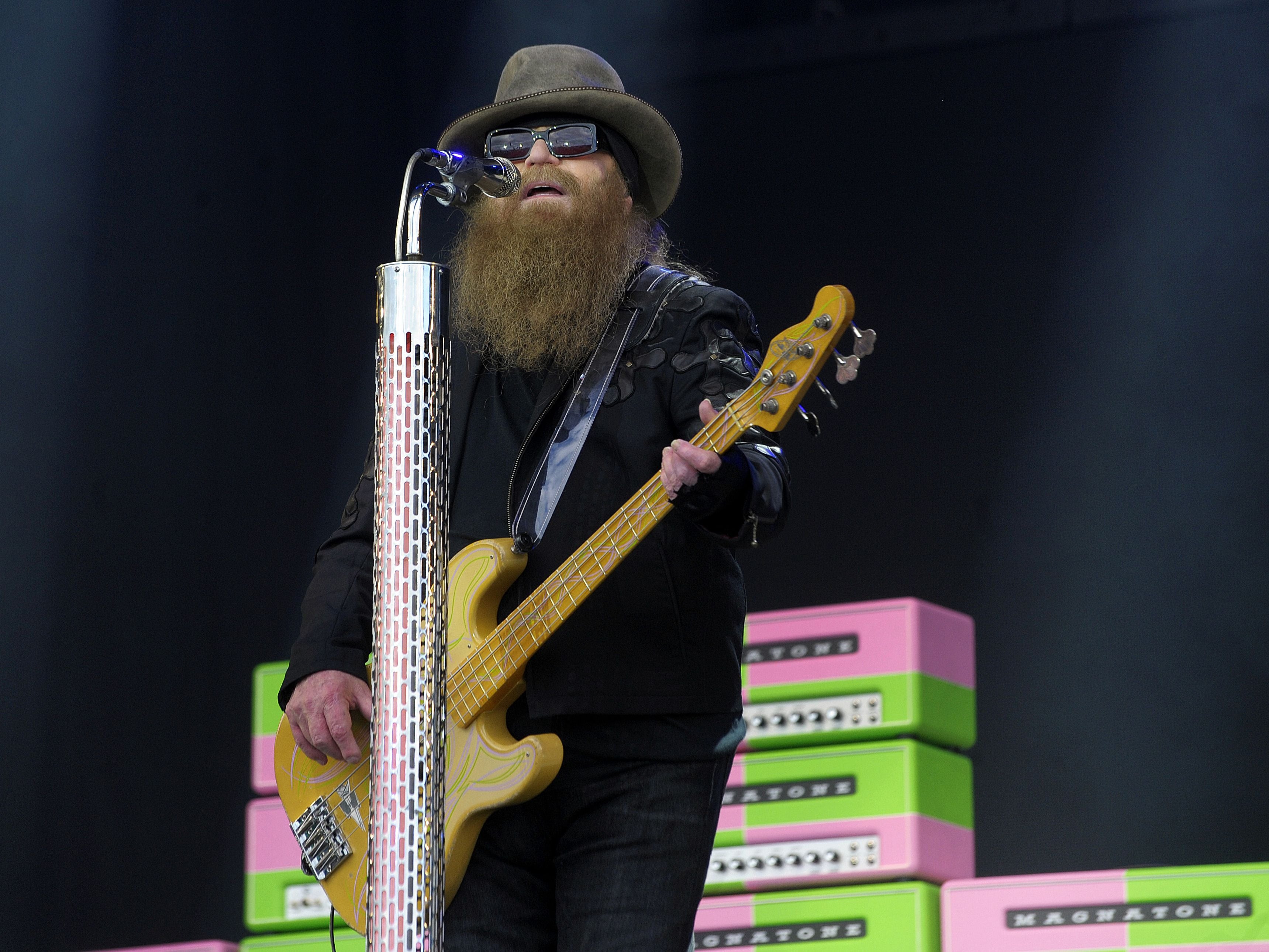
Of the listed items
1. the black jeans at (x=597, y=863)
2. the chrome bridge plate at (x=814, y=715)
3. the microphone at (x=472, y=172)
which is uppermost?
the microphone at (x=472, y=172)

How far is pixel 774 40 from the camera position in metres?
5.14

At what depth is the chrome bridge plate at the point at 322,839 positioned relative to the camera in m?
2.25

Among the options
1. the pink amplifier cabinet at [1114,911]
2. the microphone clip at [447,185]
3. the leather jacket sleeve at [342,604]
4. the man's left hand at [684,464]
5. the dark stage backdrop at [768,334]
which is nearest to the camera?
the microphone clip at [447,185]

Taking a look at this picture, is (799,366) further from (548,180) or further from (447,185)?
(447,185)

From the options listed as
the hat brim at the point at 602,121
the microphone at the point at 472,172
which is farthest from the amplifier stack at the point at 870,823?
the microphone at the point at 472,172

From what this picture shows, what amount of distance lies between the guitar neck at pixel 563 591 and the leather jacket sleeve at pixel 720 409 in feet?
0.15

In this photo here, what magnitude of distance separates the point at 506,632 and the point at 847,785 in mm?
1721

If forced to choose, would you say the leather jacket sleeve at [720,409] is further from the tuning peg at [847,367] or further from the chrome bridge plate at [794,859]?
the chrome bridge plate at [794,859]

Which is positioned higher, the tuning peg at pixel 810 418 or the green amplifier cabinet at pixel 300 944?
the tuning peg at pixel 810 418

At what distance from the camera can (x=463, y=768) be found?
2111mm

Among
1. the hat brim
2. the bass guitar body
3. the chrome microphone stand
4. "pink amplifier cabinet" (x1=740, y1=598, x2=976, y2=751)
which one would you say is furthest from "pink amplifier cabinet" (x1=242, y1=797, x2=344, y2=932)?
the chrome microphone stand

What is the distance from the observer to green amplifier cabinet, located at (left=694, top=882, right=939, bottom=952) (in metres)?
3.52

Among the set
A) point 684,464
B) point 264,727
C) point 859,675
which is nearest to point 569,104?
point 684,464

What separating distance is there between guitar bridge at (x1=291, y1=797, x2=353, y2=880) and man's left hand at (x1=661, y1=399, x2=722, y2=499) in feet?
2.51
